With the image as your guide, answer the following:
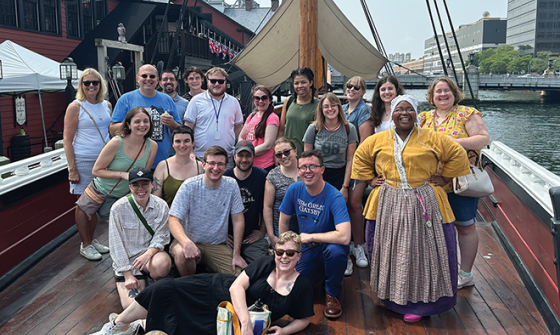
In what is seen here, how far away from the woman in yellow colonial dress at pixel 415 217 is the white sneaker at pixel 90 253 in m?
2.53

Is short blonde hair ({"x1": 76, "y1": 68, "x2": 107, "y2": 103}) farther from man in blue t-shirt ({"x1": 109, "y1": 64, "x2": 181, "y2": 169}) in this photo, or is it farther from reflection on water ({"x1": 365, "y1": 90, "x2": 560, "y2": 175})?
reflection on water ({"x1": 365, "y1": 90, "x2": 560, "y2": 175})

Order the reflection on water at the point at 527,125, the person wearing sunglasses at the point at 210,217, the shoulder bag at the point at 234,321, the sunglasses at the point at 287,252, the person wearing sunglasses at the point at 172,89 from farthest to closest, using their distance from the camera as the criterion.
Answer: the reflection on water at the point at 527,125 → the person wearing sunglasses at the point at 172,89 → the person wearing sunglasses at the point at 210,217 → the sunglasses at the point at 287,252 → the shoulder bag at the point at 234,321

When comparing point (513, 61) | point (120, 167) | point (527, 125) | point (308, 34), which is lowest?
point (527, 125)

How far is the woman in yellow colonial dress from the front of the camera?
116 inches

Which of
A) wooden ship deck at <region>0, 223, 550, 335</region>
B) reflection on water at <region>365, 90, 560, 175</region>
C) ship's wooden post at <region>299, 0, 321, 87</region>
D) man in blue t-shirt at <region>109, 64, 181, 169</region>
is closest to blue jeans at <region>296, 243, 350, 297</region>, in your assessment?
wooden ship deck at <region>0, 223, 550, 335</region>

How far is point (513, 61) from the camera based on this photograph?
78.9m

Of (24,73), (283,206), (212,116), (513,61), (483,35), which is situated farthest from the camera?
(483,35)

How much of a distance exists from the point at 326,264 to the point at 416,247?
599 mm

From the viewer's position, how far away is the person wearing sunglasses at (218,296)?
8.89 ft

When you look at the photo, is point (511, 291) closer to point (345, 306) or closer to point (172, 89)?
point (345, 306)

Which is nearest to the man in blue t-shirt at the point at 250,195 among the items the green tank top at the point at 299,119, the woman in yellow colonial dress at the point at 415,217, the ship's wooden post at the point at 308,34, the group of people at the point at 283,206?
the group of people at the point at 283,206

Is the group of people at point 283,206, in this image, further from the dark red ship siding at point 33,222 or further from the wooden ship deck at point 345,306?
the dark red ship siding at point 33,222

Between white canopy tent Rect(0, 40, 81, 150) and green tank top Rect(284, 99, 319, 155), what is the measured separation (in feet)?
20.9

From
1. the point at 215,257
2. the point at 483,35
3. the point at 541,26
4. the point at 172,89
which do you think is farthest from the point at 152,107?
the point at 483,35
